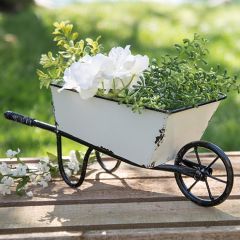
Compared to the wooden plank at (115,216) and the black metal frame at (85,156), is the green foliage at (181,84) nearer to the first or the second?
the black metal frame at (85,156)

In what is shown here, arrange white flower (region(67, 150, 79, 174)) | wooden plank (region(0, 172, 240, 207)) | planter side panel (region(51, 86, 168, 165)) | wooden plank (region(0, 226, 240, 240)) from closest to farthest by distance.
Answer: wooden plank (region(0, 226, 240, 240)) → planter side panel (region(51, 86, 168, 165)) → wooden plank (region(0, 172, 240, 207)) → white flower (region(67, 150, 79, 174))

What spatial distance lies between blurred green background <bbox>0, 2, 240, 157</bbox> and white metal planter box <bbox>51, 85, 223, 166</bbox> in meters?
1.24

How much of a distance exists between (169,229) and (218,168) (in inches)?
22.6

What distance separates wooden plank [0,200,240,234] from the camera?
6.16ft

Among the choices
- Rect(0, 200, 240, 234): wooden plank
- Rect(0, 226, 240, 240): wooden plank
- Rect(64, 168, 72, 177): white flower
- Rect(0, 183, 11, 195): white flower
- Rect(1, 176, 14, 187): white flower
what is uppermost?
Rect(64, 168, 72, 177): white flower

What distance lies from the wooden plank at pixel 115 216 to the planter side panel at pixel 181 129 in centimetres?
16

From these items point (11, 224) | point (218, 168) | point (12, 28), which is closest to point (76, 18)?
point (12, 28)

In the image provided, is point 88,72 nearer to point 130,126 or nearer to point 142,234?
point 130,126

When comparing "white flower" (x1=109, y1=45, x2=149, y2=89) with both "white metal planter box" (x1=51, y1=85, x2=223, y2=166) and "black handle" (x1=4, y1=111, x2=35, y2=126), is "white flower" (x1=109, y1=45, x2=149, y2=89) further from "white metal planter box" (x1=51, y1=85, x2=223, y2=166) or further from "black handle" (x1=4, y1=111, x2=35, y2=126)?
"black handle" (x1=4, y1=111, x2=35, y2=126)

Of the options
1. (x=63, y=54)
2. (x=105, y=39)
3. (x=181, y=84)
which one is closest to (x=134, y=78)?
(x=181, y=84)

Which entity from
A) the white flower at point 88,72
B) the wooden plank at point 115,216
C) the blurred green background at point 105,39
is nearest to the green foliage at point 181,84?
the white flower at point 88,72

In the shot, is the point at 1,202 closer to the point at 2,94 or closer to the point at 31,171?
the point at 31,171

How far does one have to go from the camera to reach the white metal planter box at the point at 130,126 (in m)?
1.92

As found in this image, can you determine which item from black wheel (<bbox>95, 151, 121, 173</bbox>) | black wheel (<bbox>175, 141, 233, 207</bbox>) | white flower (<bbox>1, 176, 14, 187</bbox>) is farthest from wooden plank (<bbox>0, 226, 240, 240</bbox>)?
black wheel (<bbox>95, 151, 121, 173</bbox>)
